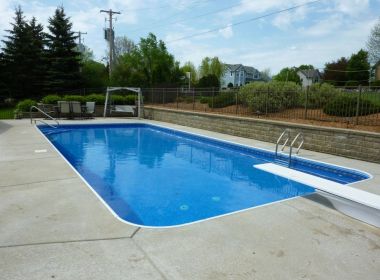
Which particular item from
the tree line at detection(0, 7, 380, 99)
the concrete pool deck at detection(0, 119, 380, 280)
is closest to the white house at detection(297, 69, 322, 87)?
the tree line at detection(0, 7, 380, 99)

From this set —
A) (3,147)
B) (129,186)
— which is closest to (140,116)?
(3,147)

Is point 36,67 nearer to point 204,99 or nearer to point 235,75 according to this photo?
point 204,99

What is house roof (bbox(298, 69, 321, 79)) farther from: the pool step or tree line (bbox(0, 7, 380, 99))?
the pool step

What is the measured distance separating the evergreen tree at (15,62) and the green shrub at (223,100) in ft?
60.7

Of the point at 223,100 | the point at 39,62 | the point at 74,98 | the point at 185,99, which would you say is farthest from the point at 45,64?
the point at 223,100

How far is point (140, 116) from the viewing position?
19.7m

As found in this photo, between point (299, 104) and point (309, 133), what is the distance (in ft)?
9.56

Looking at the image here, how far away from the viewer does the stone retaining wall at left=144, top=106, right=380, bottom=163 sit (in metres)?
Answer: 8.16

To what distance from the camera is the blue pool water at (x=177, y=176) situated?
18.5ft

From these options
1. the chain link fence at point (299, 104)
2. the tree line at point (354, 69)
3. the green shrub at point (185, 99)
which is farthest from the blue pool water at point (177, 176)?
the tree line at point (354, 69)

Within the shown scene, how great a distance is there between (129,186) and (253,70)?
7703 cm

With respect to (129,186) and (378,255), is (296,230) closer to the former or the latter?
(378,255)

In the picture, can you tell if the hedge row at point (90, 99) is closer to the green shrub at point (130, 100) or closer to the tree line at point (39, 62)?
the green shrub at point (130, 100)

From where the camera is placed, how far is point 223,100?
15.3 meters
